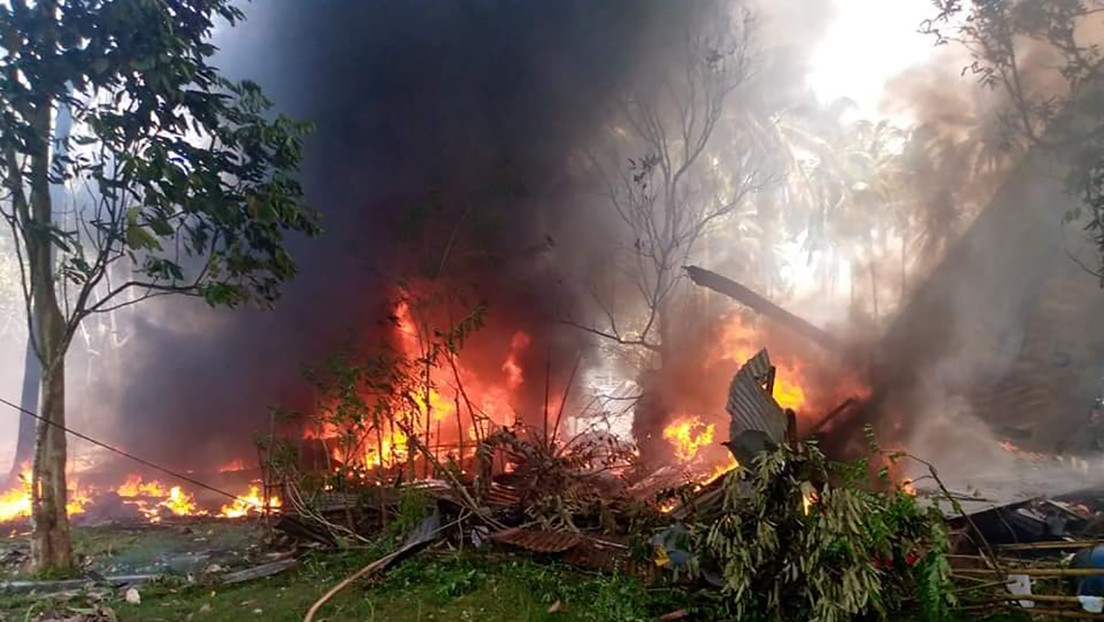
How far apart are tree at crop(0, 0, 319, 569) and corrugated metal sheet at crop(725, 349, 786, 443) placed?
17.2 ft

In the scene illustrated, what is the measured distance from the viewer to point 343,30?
14.2m

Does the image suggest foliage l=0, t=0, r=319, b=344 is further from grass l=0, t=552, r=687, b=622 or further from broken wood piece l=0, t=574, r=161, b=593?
grass l=0, t=552, r=687, b=622

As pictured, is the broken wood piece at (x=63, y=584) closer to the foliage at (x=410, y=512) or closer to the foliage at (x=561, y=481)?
the foliage at (x=410, y=512)

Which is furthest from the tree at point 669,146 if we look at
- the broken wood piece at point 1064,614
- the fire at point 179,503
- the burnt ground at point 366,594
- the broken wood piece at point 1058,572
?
the broken wood piece at point 1064,614

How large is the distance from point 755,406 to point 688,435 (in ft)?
23.6

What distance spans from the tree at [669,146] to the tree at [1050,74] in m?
4.13

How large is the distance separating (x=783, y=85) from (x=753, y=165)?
2099 mm

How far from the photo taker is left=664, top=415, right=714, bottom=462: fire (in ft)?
43.1

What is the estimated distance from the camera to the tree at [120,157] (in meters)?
7.39

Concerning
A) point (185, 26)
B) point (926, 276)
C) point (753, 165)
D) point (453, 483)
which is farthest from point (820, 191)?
point (185, 26)

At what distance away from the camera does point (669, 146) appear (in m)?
15.4

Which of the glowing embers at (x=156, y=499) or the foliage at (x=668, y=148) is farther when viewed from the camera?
the foliage at (x=668, y=148)

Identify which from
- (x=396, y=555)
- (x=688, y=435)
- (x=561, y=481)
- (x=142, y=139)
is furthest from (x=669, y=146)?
(x=396, y=555)

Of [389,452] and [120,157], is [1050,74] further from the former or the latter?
[120,157]
